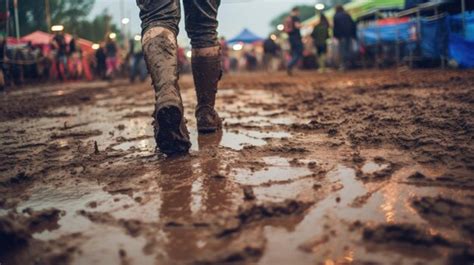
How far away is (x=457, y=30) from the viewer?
7344 millimetres

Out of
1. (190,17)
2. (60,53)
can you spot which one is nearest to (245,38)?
(60,53)

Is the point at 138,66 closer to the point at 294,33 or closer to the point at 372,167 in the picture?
the point at 294,33

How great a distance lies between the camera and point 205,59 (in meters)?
2.13

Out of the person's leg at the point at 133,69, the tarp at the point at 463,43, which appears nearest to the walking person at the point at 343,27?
the tarp at the point at 463,43

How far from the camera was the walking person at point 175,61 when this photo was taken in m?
1.54

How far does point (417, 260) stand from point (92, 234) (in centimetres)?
68

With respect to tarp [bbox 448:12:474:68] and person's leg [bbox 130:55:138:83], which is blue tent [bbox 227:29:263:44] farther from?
tarp [bbox 448:12:474:68]

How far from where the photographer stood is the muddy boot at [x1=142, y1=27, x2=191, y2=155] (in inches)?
59.2

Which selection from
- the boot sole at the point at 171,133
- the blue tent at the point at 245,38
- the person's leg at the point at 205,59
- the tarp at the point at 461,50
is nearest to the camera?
the boot sole at the point at 171,133

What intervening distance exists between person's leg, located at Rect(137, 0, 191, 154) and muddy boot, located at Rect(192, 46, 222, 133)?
32cm

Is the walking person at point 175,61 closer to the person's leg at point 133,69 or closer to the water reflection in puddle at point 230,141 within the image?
the water reflection in puddle at point 230,141

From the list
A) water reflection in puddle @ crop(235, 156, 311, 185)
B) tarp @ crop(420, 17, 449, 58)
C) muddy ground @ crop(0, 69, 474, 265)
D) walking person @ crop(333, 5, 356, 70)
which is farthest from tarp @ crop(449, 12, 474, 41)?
water reflection in puddle @ crop(235, 156, 311, 185)

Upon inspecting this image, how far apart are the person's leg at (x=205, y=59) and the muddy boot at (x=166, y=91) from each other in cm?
35

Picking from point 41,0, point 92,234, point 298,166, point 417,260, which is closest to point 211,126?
point 298,166
